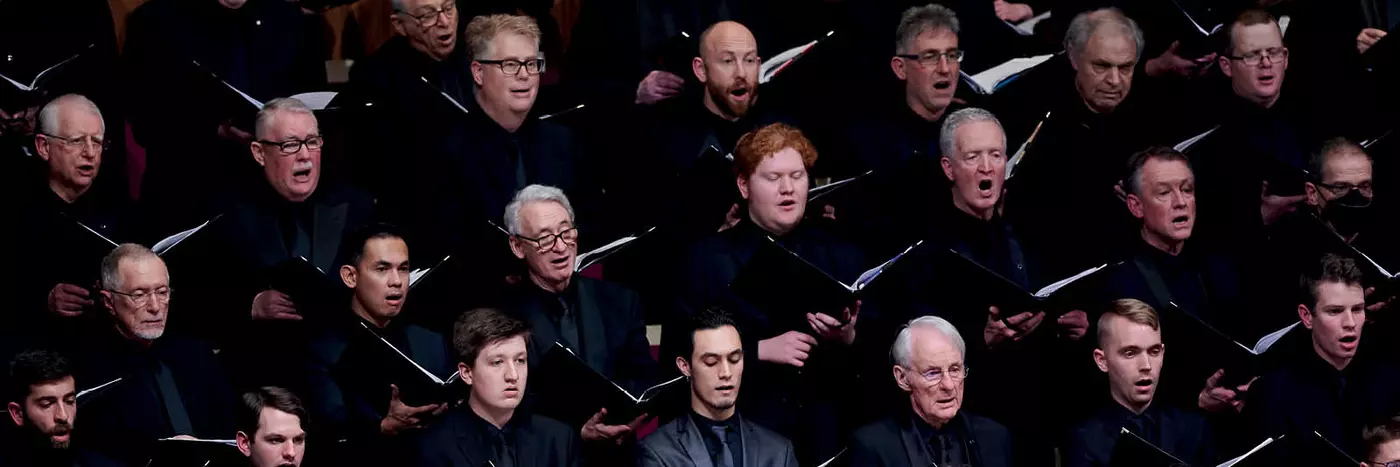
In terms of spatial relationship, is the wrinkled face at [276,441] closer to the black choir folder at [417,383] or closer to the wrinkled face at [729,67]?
the black choir folder at [417,383]

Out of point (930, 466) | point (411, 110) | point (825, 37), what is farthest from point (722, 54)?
point (930, 466)

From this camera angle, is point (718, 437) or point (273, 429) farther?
point (718, 437)

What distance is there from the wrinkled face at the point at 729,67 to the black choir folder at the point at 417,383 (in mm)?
967

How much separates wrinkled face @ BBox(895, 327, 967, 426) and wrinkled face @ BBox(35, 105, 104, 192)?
189 cm

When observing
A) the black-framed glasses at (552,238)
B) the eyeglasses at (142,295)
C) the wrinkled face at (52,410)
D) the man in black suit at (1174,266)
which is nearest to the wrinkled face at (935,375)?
the man in black suit at (1174,266)

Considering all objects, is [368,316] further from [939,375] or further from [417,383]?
[939,375]

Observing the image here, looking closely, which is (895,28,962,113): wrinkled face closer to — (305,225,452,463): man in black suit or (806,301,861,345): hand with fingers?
(806,301,861,345): hand with fingers

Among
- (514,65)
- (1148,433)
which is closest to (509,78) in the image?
(514,65)

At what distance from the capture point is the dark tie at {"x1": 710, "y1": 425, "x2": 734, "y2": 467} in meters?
5.11

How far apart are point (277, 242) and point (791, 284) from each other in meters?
1.17

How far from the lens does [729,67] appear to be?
557 cm

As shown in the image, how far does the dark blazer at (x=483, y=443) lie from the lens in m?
5.02

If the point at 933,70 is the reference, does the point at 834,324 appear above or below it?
below

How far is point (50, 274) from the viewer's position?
16.9ft
